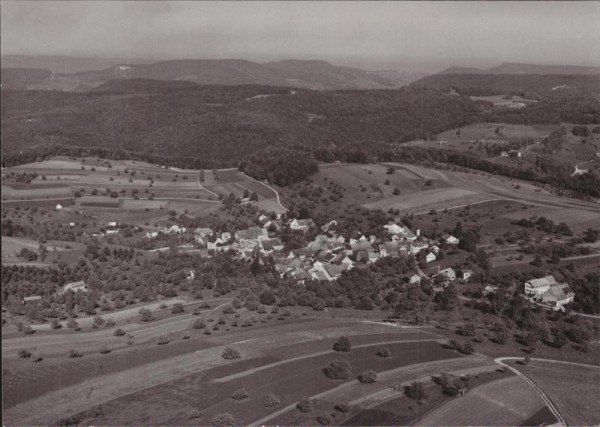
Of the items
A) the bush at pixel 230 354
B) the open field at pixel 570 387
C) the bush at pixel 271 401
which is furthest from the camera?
the bush at pixel 230 354

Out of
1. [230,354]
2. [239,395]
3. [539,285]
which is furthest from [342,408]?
[539,285]

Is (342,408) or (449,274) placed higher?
(342,408)

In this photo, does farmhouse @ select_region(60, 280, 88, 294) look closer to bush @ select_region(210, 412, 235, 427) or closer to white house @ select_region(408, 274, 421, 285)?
white house @ select_region(408, 274, 421, 285)

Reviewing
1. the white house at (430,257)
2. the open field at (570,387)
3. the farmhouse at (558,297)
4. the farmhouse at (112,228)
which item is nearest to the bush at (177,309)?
the open field at (570,387)

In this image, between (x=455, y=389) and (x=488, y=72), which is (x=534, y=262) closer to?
(x=455, y=389)

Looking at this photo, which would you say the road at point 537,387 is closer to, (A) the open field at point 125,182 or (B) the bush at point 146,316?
(B) the bush at point 146,316

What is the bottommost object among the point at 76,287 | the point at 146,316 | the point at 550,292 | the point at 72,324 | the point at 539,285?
the point at 76,287

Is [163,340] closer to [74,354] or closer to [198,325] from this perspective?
[198,325]
